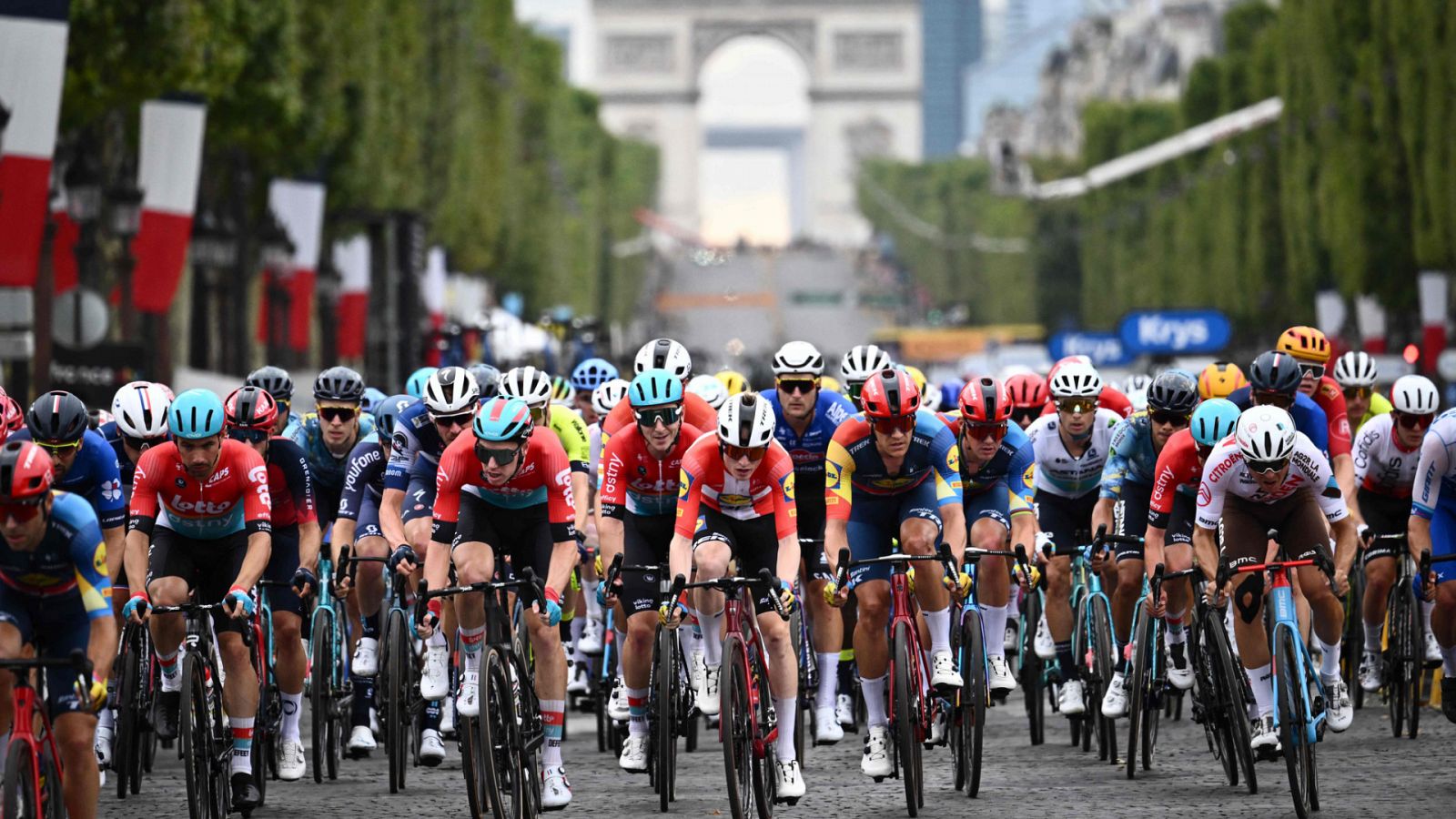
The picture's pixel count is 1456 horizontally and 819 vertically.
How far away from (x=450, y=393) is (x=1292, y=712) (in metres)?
3.80

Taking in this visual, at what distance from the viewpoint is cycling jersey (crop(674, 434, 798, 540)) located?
1071cm

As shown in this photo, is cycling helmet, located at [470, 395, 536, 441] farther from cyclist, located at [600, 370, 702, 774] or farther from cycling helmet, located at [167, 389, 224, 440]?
cycling helmet, located at [167, 389, 224, 440]

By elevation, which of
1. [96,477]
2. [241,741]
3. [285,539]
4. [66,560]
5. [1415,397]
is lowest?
[241,741]

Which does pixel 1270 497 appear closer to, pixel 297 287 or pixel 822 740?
pixel 822 740

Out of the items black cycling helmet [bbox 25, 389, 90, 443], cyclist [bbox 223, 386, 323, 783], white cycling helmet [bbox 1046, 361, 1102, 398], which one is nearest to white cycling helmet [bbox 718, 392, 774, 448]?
cyclist [bbox 223, 386, 323, 783]

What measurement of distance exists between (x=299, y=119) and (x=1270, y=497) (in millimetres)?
25369

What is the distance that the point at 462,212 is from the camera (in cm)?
5247

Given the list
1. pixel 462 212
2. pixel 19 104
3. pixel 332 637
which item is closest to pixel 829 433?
pixel 332 637

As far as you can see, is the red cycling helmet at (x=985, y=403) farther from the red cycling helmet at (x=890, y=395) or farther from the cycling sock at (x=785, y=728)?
the cycling sock at (x=785, y=728)

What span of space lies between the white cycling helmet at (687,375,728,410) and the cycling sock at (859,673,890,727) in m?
3.41

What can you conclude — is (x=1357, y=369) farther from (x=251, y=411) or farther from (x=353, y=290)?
(x=353, y=290)

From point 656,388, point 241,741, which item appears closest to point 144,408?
point 241,741

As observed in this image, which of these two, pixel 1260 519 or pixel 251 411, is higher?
pixel 251 411

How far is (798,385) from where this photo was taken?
1173cm
